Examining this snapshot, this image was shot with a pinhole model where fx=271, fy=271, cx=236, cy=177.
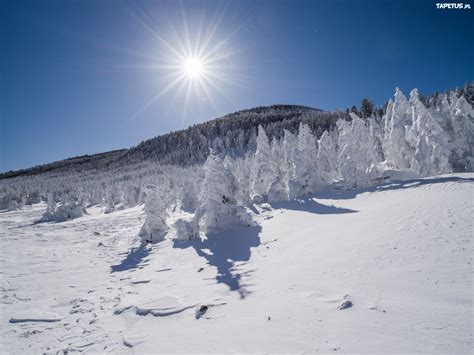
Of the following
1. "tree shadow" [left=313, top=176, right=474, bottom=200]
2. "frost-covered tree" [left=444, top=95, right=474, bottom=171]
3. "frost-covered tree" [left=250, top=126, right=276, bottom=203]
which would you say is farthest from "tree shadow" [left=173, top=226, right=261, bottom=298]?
"frost-covered tree" [left=444, top=95, right=474, bottom=171]

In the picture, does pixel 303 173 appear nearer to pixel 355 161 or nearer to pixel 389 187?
pixel 355 161

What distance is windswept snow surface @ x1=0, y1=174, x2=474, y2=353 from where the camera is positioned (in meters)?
6.76

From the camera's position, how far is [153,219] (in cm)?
2669

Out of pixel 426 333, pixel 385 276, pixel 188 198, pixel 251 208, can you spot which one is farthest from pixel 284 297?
→ pixel 188 198

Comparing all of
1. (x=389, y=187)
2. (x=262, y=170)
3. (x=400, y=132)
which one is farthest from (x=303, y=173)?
(x=400, y=132)

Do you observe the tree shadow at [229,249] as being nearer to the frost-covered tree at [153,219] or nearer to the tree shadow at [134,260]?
the tree shadow at [134,260]

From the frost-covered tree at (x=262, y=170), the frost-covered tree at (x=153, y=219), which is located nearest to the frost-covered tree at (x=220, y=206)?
the frost-covered tree at (x=153, y=219)

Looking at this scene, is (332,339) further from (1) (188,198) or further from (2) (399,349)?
(1) (188,198)

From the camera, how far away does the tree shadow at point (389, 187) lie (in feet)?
82.9

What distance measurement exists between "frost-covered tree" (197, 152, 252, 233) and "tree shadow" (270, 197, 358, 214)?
6933 millimetres

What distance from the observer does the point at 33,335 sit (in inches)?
375

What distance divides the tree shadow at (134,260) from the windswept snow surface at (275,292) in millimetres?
163

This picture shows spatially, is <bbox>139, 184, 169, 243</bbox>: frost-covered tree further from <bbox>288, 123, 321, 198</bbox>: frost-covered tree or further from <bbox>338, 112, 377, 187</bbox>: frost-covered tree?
<bbox>338, 112, 377, 187</bbox>: frost-covered tree

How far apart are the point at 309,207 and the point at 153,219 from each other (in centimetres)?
1590
